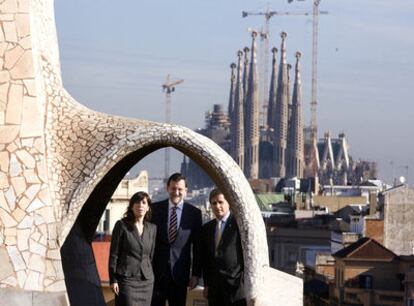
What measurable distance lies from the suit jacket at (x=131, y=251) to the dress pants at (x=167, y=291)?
0.43ft

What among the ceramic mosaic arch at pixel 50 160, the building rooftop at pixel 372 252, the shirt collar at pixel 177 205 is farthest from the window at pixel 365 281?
the shirt collar at pixel 177 205

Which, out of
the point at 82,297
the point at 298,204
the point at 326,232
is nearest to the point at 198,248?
the point at 82,297

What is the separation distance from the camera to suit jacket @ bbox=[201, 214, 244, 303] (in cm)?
1420

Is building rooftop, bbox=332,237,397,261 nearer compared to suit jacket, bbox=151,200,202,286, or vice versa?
suit jacket, bbox=151,200,202,286

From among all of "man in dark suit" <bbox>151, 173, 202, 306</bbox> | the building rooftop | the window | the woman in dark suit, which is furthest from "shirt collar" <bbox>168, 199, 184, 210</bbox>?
the window

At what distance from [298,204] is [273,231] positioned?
22906mm

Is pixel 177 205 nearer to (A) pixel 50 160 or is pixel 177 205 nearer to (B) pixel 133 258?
(B) pixel 133 258

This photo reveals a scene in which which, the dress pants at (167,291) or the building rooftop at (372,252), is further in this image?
the building rooftop at (372,252)

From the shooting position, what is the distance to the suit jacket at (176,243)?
14.2 m

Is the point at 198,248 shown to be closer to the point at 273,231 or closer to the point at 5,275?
the point at 5,275

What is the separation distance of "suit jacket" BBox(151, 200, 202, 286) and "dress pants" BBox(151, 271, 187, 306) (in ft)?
0.09

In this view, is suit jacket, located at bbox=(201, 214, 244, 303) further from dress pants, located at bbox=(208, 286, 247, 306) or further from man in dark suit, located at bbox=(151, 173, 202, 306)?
man in dark suit, located at bbox=(151, 173, 202, 306)

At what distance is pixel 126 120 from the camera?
14539mm

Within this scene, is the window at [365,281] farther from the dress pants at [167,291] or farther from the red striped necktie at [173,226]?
the red striped necktie at [173,226]
